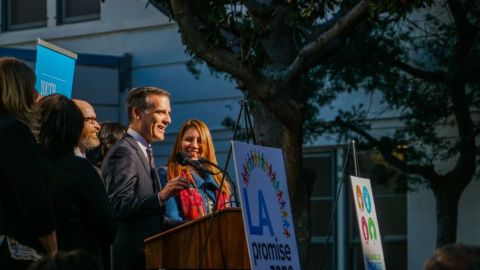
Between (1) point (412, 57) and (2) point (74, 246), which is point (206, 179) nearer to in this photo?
(2) point (74, 246)

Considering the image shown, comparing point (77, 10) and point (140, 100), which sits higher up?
point (77, 10)

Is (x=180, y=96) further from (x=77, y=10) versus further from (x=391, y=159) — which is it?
(x=391, y=159)

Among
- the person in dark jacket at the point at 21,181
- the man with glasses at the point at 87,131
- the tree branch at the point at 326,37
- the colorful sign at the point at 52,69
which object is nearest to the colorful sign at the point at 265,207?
the man with glasses at the point at 87,131

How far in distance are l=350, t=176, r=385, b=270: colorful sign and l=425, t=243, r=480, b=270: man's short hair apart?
4.53m

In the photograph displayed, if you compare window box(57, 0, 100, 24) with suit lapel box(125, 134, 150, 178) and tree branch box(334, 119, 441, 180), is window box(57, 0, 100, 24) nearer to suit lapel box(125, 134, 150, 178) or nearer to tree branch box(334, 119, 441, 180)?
tree branch box(334, 119, 441, 180)

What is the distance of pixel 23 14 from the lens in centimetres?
2123

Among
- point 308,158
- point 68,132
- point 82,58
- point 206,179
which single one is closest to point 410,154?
point 308,158

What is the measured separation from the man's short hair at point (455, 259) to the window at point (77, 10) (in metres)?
16.4

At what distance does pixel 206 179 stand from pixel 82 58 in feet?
35.6

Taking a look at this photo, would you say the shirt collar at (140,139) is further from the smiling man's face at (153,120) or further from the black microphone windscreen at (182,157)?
the black microphone windscreen at (182,157)

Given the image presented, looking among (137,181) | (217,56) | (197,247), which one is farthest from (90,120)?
(217,56)

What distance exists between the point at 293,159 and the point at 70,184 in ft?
20.6

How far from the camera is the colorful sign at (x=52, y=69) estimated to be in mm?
8945

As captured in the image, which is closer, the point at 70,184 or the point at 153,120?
the point at 70,184
